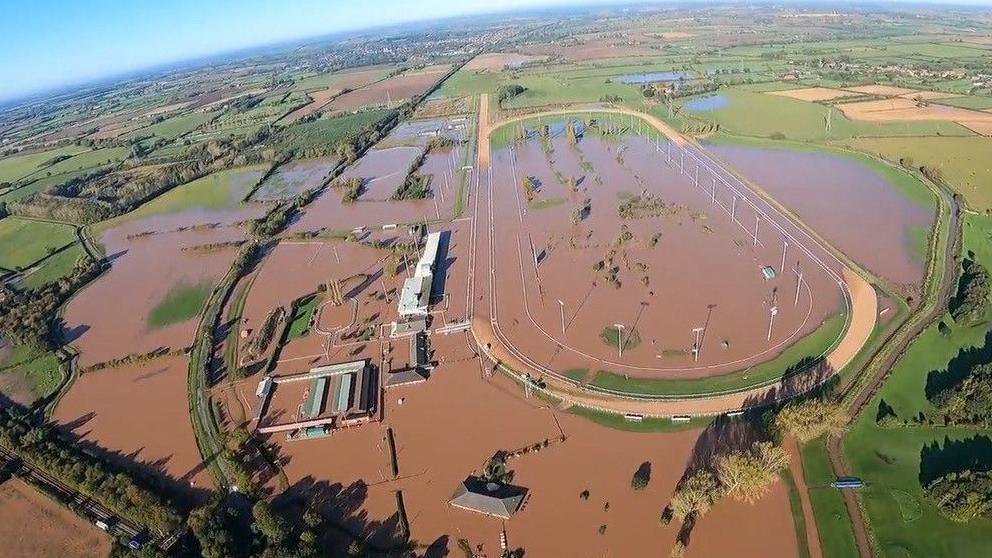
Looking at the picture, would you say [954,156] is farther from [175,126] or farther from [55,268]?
[175,126]

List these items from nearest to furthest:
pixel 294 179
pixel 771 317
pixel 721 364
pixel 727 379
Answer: pixel 727 379 → pixel 721 364 → pixel 771 317 → pixel 294 179

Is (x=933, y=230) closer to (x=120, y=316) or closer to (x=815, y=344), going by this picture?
(x=815, y=344)

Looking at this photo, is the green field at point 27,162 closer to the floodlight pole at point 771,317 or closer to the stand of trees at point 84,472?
the stand of trees at point 84,472

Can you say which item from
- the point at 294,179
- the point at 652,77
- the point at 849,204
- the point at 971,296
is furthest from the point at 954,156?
the point at 294,179

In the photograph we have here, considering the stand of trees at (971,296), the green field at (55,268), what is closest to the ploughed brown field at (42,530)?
the green field at (55,268)

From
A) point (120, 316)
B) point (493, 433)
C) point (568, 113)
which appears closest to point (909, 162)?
point (568, 113)

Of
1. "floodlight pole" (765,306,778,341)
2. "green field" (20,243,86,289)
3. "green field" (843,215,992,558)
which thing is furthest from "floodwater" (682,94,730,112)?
"green field" (20,243,86,289)
